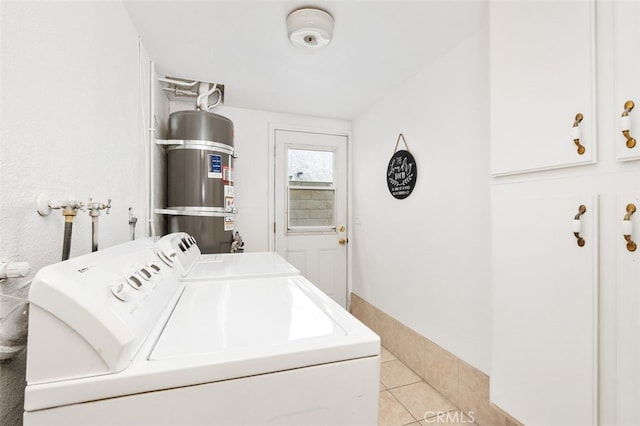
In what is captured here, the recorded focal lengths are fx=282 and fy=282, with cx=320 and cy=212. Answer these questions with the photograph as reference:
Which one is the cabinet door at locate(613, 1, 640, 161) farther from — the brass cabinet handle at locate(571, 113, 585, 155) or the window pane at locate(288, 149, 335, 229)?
the window pane at locate(288, 149, 335, 229)

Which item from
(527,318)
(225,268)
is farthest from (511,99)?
(225,268)

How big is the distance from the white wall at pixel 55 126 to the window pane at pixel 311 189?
1.84 metres

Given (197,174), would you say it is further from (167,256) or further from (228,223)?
(167,256)

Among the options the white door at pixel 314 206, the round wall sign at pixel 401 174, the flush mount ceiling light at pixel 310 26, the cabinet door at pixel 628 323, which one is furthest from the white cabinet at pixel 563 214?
the white door at pixel 314 206

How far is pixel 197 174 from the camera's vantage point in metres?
2.06

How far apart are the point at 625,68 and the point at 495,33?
0.58 m

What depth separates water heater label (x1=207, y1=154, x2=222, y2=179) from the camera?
2.09m

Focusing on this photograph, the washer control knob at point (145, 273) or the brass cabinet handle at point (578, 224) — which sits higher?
the brass cabinet handle at point (578, 224)

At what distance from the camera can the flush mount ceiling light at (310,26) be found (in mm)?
1479

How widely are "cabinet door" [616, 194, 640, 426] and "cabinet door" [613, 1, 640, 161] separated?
17cm

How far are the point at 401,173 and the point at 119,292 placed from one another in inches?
84.0

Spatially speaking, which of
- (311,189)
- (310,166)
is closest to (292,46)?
(310,166)

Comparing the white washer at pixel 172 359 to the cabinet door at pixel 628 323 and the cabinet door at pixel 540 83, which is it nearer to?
the cabinet door at pixel 628 323

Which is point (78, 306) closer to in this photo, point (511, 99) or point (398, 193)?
point (511, 99)
